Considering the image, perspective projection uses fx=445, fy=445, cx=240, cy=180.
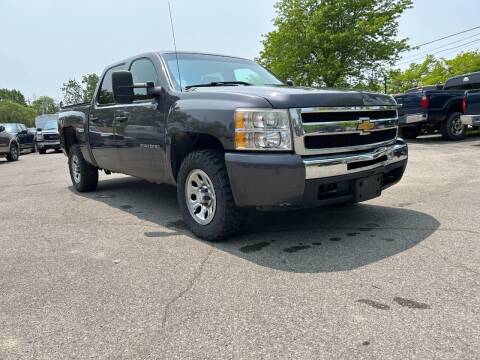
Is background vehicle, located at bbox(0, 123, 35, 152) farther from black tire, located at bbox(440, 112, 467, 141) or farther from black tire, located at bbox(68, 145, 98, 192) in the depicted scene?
black tire, located at bbox(440, 112, 467, 141)

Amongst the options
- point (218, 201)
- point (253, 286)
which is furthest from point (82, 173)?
point (253, 286)

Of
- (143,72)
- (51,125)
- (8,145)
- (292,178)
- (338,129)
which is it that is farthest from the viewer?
(51,125)

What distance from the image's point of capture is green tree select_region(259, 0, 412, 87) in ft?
91.7

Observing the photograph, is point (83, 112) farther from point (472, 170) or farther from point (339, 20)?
point (339, 20)

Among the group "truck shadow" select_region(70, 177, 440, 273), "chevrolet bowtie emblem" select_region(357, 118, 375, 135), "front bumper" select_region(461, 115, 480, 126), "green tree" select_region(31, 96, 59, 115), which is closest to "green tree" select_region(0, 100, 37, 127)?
"green tree" select_region(31, 96, 59, 115)

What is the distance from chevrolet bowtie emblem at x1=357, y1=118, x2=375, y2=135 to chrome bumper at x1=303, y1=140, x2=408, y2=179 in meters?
0.19

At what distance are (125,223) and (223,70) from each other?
2019mm

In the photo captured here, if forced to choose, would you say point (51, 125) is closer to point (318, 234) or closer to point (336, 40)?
point (336, 40)

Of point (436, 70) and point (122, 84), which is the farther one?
point (436, 70)

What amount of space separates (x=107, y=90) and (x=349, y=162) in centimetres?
372

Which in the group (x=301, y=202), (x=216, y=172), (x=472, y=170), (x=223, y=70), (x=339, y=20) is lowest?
(x=472, y=170)

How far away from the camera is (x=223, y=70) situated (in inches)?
197

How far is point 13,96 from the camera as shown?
128 meters

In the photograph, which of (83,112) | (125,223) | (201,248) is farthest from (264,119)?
(83,112)
